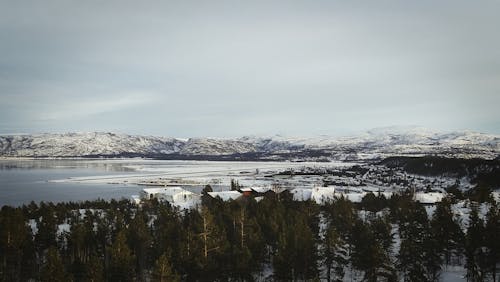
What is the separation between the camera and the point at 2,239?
31641mm

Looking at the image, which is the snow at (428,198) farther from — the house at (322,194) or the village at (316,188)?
the house at (322,194)

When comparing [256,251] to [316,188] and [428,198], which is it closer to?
[316,188]

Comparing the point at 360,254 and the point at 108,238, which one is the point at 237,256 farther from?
the point at 108,238

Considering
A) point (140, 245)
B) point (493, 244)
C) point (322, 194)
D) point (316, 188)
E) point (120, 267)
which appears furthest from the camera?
point (316, 188)

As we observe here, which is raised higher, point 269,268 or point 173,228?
point 173,228

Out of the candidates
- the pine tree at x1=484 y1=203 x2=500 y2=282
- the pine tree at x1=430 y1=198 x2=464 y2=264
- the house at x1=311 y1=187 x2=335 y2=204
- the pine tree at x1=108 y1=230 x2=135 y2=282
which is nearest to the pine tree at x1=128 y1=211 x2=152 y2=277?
the pine tree at x1=108 y1=230 x2=135 y2=282

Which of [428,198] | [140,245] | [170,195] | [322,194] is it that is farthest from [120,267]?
[428,198]

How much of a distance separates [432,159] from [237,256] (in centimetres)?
12222

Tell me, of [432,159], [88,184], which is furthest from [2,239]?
[432,159]

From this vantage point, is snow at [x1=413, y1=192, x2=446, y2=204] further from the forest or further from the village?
the forest

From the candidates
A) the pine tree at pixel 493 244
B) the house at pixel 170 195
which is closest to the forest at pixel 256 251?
the pine tree at pixel 493 244

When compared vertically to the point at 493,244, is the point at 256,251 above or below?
below

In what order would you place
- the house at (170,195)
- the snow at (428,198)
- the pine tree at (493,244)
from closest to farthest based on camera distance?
1. the pine tree at (493,244)
2. the snow at (428,198)
3. the house at (170,195)

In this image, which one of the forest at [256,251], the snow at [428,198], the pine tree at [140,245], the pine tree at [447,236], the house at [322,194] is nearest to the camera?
the forest at [256,251]
